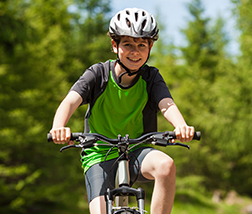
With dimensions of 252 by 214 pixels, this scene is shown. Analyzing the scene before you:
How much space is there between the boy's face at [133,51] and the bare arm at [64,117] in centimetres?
52

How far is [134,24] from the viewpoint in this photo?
9.17 ft

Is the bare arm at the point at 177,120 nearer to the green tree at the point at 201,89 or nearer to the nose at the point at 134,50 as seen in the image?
the nose at the point at 134,50

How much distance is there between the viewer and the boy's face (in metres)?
2.87

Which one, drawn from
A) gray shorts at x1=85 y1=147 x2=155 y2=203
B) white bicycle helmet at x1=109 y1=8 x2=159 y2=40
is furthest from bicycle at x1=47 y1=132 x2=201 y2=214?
white bicycle helmet at x1=109 y1=8 x2=159 y2=40

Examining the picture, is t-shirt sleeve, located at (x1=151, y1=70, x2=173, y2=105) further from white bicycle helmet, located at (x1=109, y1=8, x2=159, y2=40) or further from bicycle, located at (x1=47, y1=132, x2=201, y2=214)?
bicycle, located at (x1=47, y1=132, x2=201, y2=214)

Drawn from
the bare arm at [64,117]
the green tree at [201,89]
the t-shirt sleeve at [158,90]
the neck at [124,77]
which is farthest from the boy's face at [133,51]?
the green tree at [201,89]

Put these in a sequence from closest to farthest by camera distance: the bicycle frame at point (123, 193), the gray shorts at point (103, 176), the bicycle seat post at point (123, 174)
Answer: the bicycle frame at point (123, 193), the bicycle seat post at point (123, 174), the gray shorts at point (103, 176)

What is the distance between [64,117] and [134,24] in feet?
3.17

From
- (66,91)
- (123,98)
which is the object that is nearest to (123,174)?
(123,98)

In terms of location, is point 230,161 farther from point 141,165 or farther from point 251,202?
point 141,165

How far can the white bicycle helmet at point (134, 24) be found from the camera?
9.17 ft

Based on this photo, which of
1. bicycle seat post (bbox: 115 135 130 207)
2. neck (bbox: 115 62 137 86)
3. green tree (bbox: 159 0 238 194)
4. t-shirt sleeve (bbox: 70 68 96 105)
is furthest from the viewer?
green tree (bbox: 159 0 238 194)

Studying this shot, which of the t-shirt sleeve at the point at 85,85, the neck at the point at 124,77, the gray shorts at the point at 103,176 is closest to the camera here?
the gray shorts at the point at 103,176

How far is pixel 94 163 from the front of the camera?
9.41 feet
